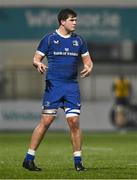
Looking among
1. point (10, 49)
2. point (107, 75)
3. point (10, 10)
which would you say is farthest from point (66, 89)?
point (10, 49)

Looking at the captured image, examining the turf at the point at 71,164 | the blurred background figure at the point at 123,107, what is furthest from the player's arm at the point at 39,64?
the blurred background figure at the point at 123,107

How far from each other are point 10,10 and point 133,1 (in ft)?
15.4

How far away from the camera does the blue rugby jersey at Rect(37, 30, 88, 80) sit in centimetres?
1397

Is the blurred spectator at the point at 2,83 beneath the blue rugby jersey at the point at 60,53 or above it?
beneath

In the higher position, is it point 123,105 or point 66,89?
point 66,89

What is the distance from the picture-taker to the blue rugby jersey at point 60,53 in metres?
14.0

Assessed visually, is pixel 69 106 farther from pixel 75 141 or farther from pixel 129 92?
pixel 129 92

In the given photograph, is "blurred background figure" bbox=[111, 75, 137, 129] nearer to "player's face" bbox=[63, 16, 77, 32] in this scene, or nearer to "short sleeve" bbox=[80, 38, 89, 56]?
"short sleeve" bbox=[80, 38, 89, 56]

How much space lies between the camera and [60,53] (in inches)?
550

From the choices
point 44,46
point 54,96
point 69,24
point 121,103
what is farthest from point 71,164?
point 121,103

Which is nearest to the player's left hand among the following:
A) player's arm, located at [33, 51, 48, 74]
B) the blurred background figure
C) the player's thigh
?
the player's thigh

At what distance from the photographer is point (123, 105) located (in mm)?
33594

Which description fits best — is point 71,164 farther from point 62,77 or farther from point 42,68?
point 42,68

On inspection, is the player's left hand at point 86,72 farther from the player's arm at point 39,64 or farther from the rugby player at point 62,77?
the player's arm at point 39,64
